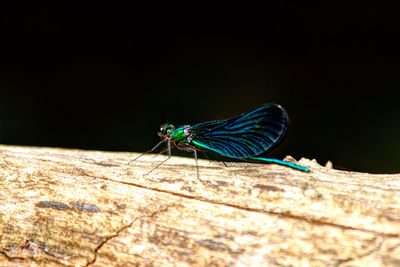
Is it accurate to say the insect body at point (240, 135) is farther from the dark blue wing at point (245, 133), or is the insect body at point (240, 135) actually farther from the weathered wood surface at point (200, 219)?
the weathered wood surface at point (200, 219)

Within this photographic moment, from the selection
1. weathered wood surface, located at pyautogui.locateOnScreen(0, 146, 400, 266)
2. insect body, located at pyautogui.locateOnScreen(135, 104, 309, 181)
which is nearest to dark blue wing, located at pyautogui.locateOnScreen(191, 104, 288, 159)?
insect body, located at pyautogui.locateOnScreen(135, 104, 309, 181)

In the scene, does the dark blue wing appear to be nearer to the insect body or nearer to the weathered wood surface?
the insect body

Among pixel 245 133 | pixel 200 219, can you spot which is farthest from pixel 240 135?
pixel 200 219

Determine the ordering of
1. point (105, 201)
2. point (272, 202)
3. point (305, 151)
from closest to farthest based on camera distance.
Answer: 1. point (272, 202)
2. point (105, 201)
3. point (305, 151)

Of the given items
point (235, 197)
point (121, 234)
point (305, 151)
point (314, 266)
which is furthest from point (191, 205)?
point (305, 151)

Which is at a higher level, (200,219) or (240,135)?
(240,135)

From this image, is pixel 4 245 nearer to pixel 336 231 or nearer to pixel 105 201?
pixel 105 201

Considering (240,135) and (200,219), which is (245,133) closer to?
(240,135)
